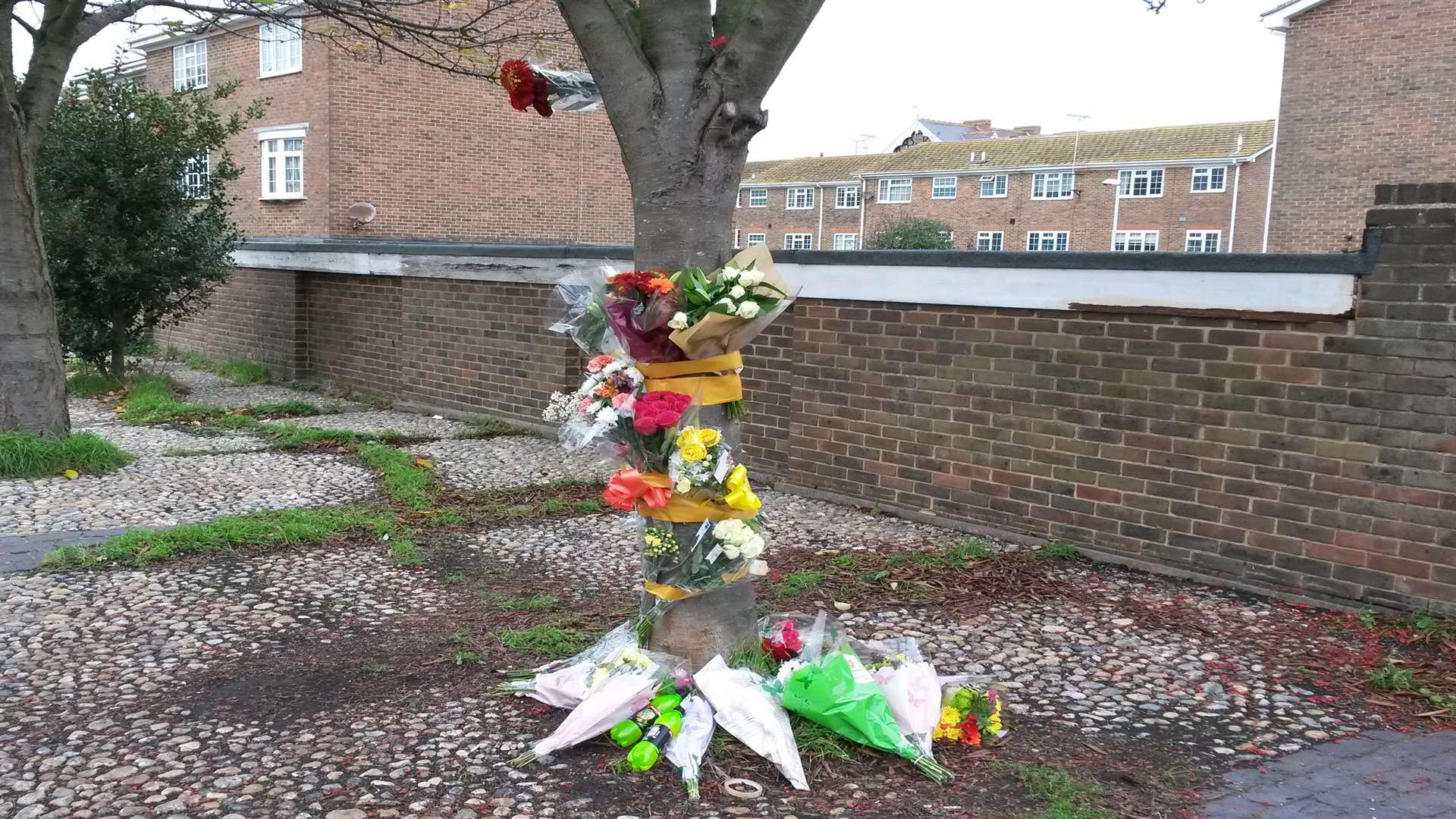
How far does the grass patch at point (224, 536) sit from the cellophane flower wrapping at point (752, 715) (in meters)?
3.65

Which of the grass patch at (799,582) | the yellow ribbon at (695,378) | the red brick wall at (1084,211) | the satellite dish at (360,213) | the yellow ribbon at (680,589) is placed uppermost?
the red brick wall at (1084,211)

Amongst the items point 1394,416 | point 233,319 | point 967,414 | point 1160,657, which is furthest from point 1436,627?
point 233,319

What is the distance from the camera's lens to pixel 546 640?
16.4 feet

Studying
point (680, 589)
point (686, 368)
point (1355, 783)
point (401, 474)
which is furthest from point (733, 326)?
point (401, 474)

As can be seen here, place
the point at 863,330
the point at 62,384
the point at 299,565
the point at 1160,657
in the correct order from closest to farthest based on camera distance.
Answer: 1. the point at 1160,657
2. the point at 299,565
3. the point at 863,330
4. the point at 62,384

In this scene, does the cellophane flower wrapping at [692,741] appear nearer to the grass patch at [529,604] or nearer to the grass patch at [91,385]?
the grass patch at [529,604]

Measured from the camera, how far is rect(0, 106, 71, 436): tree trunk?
28.3 ft

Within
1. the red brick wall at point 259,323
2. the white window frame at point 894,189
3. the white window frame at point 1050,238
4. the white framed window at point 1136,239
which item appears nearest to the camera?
the red brick wall at point 259,323

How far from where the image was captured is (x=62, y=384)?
9.16m

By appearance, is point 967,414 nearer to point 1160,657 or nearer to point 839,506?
point 839,506

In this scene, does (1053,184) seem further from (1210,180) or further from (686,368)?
(686,368)

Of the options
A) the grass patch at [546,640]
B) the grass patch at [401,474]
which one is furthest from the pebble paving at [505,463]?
the grass patch at [546,640]

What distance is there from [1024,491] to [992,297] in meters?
1.26

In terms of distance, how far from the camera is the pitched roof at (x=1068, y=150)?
49000 mm
